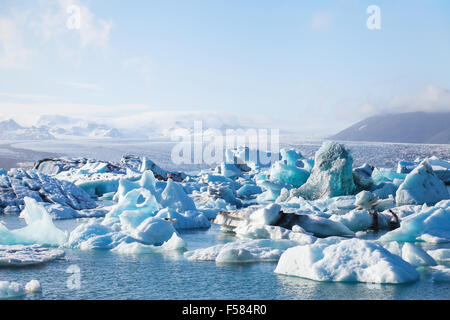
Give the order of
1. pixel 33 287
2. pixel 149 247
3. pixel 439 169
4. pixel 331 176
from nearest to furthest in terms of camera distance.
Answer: pixel 33 287
pixel 149 247
pixel 331 176
pixel 439 169

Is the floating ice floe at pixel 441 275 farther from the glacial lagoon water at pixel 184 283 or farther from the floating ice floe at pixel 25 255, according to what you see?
the floating ice floe at pixel 25 255

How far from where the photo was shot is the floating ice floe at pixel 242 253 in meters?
7.75

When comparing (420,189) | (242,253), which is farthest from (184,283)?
(420,189)

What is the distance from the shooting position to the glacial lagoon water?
587 centimetres

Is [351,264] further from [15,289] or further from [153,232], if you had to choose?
[153,232]

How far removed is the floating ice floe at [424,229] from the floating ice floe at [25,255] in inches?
217

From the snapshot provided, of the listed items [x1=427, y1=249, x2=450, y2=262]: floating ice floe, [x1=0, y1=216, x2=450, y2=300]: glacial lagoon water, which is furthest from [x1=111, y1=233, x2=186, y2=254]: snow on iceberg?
[x1=427, y1=249, x2=450, y2=262]: floating ice floe

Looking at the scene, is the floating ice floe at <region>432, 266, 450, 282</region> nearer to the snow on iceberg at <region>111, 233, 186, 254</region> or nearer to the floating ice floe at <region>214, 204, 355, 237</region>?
the floating ice floe at <region>214, 204, 355, 237</region>

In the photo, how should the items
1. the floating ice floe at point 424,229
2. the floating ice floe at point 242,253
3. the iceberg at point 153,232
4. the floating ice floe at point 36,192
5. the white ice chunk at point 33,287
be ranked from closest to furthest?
the white ice chunk at point 33,287 < the floating ice floe at point 242,253 < the iceberg at point 153,232 < the floating ice floe at point 424,229 < the floating ice floe at point 36,192

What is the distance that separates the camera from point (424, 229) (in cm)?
988

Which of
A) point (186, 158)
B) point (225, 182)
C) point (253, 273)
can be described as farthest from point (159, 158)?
point (253, 273)

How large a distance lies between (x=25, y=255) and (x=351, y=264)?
4530 mm

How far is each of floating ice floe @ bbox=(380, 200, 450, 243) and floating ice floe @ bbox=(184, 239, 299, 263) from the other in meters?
2.39

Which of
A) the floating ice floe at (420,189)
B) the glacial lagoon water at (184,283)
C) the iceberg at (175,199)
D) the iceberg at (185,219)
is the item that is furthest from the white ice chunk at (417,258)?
the floating ice floe at (420,189)
